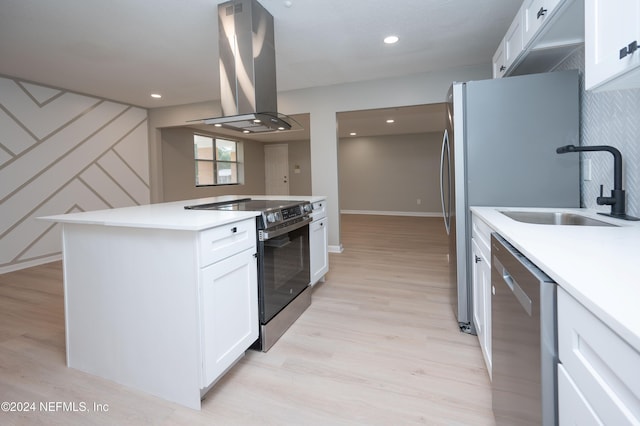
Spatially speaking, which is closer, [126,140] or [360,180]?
[126,140]

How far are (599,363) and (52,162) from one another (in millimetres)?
5541

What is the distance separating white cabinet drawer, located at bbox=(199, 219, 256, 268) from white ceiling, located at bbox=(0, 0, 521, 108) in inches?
69.7

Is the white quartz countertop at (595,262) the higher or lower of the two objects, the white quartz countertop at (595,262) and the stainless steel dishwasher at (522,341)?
Result: the higher

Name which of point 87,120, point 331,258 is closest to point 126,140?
point 87,120

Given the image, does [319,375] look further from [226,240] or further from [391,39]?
[391,39]

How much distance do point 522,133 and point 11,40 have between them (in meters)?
4.36

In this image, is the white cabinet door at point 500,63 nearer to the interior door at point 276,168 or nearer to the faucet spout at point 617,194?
the faucet spout at point 617,194

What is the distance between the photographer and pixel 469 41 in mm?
3066

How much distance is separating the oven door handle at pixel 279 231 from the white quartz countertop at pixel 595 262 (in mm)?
1227

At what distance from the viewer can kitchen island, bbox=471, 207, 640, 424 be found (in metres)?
0.47

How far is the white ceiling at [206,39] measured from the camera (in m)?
2.39

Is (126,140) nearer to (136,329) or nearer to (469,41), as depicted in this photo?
(136,329)

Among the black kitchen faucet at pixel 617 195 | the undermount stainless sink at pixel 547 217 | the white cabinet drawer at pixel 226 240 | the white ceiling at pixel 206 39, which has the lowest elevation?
the white cabinet drawer at pixel 226 240

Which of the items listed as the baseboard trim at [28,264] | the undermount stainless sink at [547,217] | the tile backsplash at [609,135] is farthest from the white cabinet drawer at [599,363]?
the baseboard trim at [28,264]
